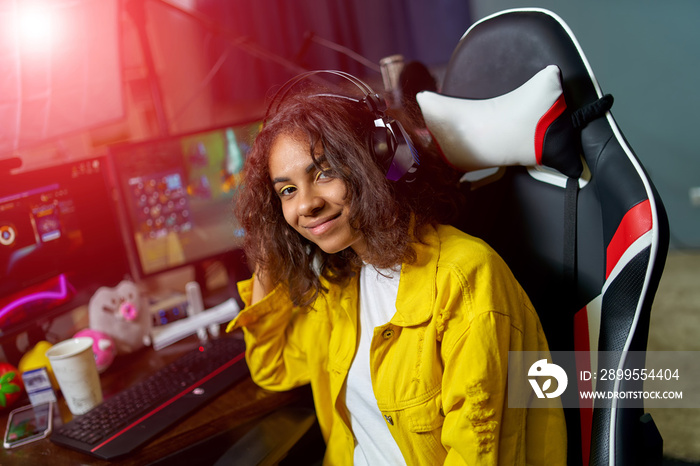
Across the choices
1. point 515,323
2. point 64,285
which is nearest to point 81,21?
point 64,285

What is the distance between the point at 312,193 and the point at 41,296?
35.0 inches

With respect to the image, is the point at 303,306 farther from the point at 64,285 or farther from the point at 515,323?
the point at 64,285

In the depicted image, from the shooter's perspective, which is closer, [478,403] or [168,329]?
[478,403]

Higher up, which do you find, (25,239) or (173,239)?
(25,239)

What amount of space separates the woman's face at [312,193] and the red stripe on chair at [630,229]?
0.41m

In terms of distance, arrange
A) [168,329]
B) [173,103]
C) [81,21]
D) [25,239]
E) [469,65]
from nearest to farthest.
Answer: [469,65] < [25,239] < [168,329] < [81,21] < [173,103]

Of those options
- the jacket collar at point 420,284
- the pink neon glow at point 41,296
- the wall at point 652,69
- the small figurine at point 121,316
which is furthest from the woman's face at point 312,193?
the wall at point 652,69

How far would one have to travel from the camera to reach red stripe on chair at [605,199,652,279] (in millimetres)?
698

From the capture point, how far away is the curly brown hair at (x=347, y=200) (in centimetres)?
88

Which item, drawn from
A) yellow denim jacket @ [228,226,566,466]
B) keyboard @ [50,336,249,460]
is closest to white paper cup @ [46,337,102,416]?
keyboard @ [50,336,249,460]

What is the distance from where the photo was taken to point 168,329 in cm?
147

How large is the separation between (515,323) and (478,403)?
0.46ft

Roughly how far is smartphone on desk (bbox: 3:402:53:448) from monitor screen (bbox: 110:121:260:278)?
1.51 ft

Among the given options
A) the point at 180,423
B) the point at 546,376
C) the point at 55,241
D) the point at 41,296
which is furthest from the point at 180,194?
the point at 546,376
